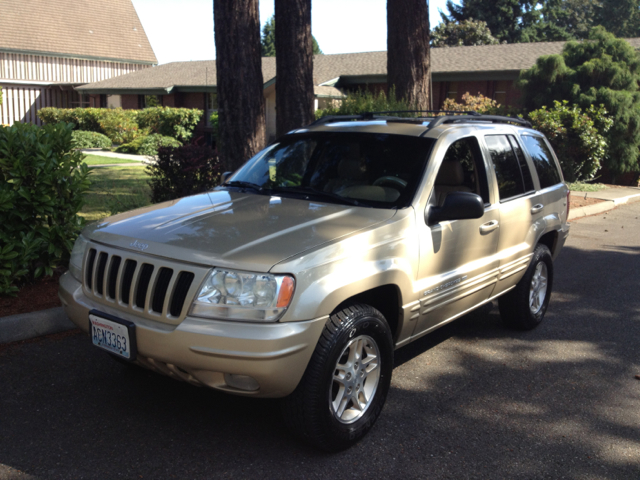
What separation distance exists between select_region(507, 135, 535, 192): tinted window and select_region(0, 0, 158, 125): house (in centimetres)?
3650

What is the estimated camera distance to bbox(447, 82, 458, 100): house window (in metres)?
29.5

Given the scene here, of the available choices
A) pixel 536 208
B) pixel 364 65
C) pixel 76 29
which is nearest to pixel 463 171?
pixel 536 208

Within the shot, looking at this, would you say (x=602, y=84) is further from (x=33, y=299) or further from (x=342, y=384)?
(x=342, y=384)

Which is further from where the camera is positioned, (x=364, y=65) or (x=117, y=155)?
(x=364, y=65)

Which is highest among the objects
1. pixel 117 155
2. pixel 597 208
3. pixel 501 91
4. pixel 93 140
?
pixel 501 91

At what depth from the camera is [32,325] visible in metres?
5.02

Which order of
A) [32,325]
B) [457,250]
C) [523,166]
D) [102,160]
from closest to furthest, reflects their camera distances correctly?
[457,250]
[32,325]
[523,166]
[102,160]

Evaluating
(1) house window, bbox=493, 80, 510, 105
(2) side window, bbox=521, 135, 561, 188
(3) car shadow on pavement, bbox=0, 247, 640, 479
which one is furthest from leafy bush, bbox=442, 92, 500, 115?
(3) car shadow on pavement, bbox=0, 247, 640, 479

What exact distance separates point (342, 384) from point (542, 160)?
3.47 metres

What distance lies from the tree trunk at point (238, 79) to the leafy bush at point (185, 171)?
448mm

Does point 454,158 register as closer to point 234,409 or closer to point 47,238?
point 234,409

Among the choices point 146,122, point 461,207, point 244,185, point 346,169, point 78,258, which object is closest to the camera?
point 78,258

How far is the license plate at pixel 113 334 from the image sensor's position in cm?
331

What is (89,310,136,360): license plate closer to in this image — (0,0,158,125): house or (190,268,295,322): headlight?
(190,268,295,322): headlight
